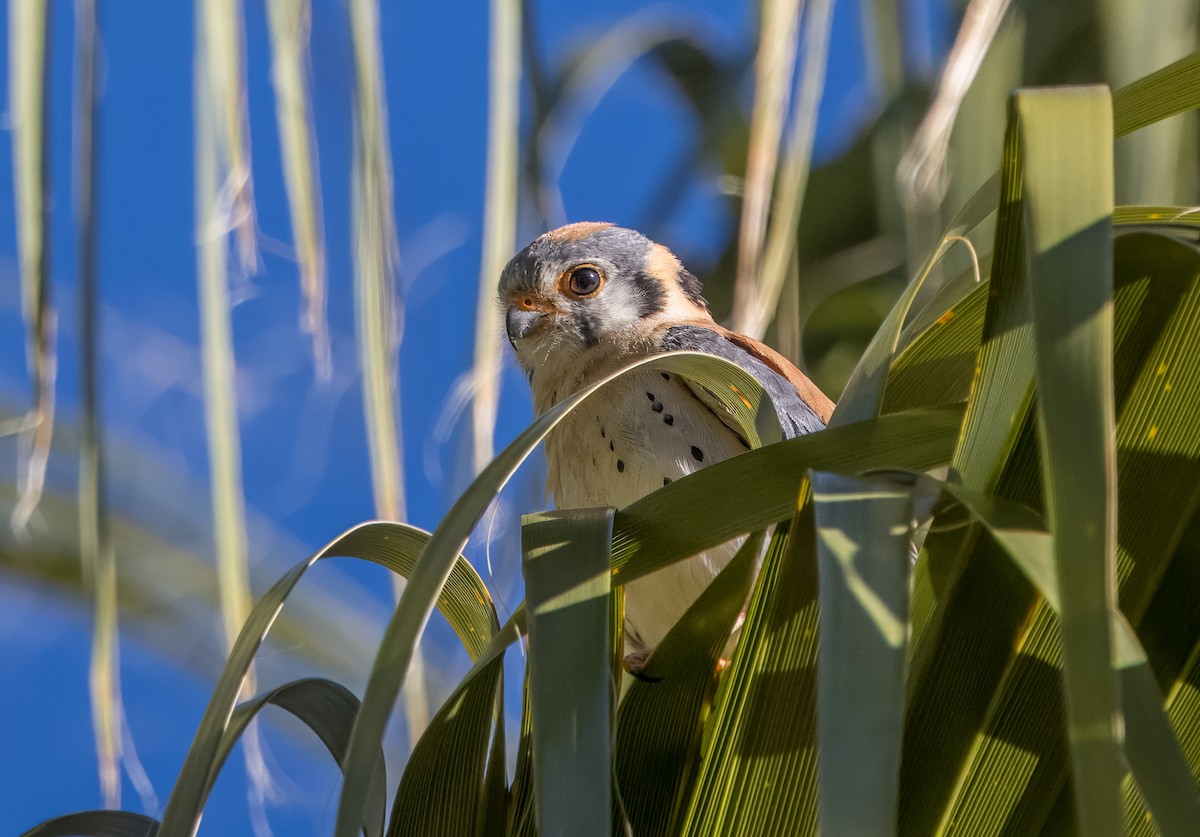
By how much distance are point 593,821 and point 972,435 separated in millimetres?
250

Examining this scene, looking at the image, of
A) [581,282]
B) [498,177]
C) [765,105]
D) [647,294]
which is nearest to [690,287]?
[647,294]

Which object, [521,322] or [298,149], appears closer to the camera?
[298,149]

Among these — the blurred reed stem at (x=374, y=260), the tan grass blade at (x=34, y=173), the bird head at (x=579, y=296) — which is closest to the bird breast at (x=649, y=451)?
the bird head at (x=579, y=296)

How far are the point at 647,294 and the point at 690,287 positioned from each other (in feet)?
0.41

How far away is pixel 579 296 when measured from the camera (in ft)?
6.37

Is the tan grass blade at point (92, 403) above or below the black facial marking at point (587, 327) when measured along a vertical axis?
below

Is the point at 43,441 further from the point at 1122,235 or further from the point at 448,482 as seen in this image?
the point at 1122,235

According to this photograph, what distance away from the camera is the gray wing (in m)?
1.57

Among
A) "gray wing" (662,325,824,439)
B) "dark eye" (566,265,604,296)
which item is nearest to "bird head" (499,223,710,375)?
"dark eye" (566,265,604,296)

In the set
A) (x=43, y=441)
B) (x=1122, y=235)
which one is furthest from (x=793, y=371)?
(x=1122, y=235)

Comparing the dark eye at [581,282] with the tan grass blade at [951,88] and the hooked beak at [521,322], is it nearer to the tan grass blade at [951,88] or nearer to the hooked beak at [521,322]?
the hooked beak at [521,322]

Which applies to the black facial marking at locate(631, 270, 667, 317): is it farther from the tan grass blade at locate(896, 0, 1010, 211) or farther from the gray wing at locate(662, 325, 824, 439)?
the tan grass blade at locate(896, 0, 1010, 211)

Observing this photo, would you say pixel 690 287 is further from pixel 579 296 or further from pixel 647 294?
pixel 579 296

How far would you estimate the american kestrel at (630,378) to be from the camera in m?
Answer: 1.60
